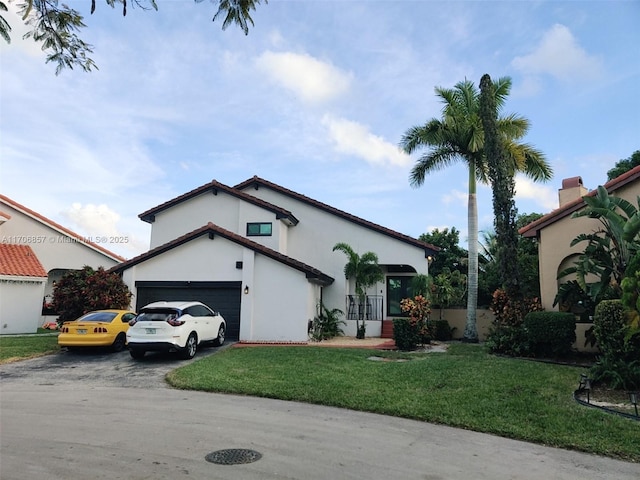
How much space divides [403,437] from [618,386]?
559 cm

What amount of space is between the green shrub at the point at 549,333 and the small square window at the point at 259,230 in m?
12.0

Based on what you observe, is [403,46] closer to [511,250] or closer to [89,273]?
[511,250]

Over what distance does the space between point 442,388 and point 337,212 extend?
13231 mm

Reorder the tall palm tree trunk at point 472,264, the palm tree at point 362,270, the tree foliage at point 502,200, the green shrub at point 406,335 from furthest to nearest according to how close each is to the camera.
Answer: the palm tree at point 362,270, the tall palm tree trunk at point 472,264, the green shrub at point 406,335, the tree foliage at point 502,200

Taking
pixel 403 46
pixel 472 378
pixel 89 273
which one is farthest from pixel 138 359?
pixel 403 46

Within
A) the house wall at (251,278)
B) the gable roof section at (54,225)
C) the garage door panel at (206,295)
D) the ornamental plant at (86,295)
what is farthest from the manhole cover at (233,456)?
the gable roof section at (54,225)

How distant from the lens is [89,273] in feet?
58.3

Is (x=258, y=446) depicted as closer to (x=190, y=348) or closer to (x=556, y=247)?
(x=190, y=348)

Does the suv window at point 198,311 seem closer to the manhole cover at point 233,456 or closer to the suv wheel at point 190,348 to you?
the suv wheel at point 190,348

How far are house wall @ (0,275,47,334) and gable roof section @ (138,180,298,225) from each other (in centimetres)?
608

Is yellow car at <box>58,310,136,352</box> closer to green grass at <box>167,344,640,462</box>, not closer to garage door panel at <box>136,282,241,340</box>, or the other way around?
garage door panel at <box>136,282,241,340</box>

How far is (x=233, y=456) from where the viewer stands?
18.7 ft

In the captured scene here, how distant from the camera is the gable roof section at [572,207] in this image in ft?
45.8

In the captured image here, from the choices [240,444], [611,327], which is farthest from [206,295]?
[611,327]
